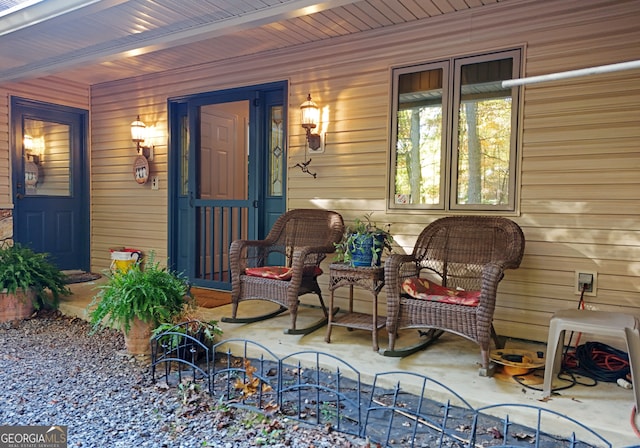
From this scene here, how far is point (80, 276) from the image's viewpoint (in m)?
5.56

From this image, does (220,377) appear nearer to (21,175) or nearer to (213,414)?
(213,414)

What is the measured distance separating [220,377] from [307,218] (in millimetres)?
1617

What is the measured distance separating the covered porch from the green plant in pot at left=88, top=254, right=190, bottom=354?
0.46 metres

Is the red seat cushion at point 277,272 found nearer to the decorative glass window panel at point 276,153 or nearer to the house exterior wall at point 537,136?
the house exterior wall at point 537,136

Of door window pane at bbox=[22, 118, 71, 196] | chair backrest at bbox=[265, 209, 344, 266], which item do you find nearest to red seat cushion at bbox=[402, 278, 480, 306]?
chair backrest at bbox=[265, 209, 344, 266]

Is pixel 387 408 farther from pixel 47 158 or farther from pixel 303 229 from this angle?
pixel 47 158

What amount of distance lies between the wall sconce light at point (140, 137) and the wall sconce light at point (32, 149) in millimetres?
1202

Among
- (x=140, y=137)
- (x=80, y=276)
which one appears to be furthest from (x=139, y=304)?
(x=80, y=276)

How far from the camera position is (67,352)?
3.27 meters

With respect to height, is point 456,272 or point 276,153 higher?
point 276,153

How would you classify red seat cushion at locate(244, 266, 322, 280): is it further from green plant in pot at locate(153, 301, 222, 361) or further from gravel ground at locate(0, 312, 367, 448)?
gravel ground at locate(0, 312, 367, 448)

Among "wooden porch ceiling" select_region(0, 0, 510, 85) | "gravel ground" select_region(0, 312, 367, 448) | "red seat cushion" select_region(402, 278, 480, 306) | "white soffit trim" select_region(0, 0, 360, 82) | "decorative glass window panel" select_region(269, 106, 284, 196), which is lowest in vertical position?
"gravel ground" select_region(0, 312, 367, 448)

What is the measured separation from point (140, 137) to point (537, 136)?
13.2ft

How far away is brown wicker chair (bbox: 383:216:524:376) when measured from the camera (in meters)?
2.55
